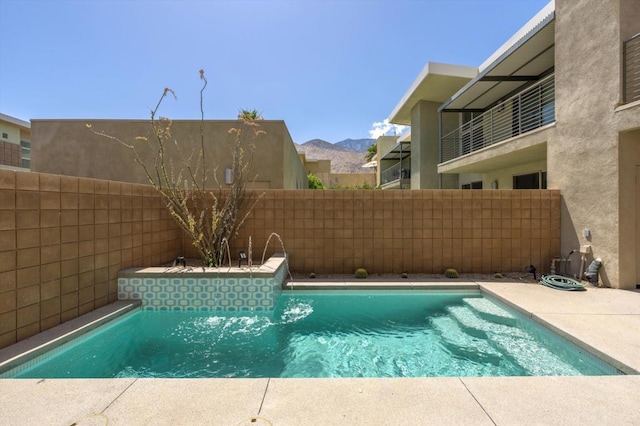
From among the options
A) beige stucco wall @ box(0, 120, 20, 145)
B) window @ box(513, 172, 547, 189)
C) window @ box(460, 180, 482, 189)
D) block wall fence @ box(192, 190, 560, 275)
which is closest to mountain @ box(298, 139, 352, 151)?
beige stucco wall @ box(0, 120, 20, 145)

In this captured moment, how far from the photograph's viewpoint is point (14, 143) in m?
17.2

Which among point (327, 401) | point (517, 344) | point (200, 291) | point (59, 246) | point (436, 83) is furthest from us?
point (436, 83)

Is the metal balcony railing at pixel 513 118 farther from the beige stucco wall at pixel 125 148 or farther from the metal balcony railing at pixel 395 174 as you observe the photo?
the beige stucco wall at pixel 125 148

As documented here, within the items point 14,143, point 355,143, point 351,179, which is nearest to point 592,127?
point 14,143

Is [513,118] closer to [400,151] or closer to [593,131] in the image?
[593,131]

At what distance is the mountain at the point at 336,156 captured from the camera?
10488cm

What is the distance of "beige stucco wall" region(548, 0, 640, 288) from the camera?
16.5 feet

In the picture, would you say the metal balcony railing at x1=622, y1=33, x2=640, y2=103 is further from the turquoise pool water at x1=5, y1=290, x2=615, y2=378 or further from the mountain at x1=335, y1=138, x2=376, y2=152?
the mountain at x1=335, y1=138, x2=376, y2=152

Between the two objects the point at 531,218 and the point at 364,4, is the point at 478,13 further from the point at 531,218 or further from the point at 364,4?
the point at 531,218

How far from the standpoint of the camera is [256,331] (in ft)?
12.6

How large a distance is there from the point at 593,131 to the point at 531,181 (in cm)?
363

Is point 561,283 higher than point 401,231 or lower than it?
lower

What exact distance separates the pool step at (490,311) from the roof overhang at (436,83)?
31.3ft

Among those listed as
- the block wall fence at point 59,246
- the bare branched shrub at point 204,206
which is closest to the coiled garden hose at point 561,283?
the bare branched shrub at point 204,206
